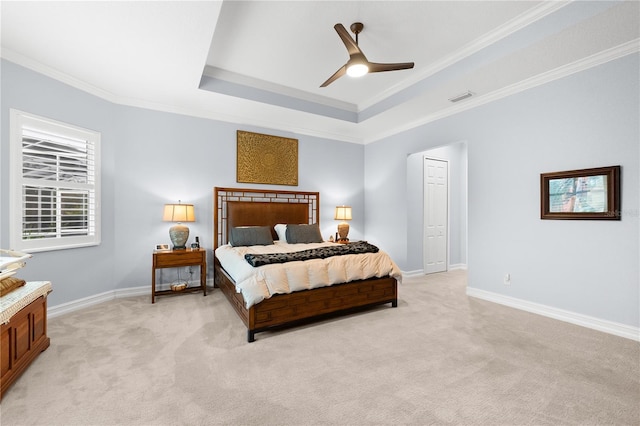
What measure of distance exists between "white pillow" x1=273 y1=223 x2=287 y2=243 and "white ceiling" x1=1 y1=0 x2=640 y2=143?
1967 millimetres

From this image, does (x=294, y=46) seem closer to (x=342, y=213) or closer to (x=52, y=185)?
(x=342, y=213)

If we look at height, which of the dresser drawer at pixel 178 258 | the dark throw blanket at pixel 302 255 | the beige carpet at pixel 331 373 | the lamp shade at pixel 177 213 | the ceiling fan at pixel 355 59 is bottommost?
the beige carpet at pixel 331 373

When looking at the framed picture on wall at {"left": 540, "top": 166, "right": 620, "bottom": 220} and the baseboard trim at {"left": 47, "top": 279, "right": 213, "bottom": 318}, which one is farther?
the baseboard trim at {"left": 47, "top": 279, "right": 213, "bottom": 318}

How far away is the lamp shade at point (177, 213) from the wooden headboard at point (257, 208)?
60 centimetres

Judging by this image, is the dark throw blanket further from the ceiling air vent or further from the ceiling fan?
the ceiling air vent

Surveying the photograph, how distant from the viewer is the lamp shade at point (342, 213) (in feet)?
18.0

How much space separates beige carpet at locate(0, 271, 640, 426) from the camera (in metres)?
1.74

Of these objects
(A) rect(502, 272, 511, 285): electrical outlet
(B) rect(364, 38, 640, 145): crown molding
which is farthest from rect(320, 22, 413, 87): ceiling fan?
(A) rect(502, 272, 511, 285): electrical outlet

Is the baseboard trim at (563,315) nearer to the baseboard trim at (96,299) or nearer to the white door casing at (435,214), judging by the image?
the white door casing at (435,214)

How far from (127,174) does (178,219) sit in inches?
40.6

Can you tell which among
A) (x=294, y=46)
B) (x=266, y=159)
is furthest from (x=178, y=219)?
(x=294, y=46)

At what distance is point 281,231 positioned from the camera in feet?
16.1

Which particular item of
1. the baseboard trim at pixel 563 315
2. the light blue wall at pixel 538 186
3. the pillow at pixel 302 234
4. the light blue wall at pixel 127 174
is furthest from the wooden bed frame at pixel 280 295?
the light blue wall at pixel 538 186

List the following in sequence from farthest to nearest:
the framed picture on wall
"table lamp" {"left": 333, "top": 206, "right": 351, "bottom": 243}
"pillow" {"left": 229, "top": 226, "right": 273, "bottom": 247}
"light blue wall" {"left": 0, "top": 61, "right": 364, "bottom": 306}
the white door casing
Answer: the white door casing, "table lamp" {"left": 333, "top": 206, "right": 351, "bottom": 243}, "pillow" {"left": 229, "top": 226, "right": 273, "bottom": 247}, "light blue wall" {"left": 0, "top": 61, "right": 364, "bottom": 306}, the framed picture on wall
